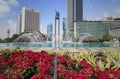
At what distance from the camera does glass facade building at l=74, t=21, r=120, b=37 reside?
134 meters

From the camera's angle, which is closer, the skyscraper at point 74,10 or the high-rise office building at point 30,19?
the high-rise office building at point 30,19

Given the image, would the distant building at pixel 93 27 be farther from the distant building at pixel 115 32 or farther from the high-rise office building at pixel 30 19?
the high-rise office building at pixel 30 19

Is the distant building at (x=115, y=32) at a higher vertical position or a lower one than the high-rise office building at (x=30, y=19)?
lower

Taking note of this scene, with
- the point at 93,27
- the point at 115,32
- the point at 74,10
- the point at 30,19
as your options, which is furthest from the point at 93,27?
the point at 30,19

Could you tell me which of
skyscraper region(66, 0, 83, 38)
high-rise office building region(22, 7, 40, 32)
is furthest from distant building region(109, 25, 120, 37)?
high-rise office building region(22, 7, 40, 32)

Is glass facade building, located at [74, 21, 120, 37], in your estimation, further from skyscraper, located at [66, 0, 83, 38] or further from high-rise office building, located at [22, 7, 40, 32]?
skyscraper, located at [66, 0, 83, 38]

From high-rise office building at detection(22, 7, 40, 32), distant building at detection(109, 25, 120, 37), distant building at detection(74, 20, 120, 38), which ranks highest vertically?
high-rise office building at detection(22, 7, 40, 32)

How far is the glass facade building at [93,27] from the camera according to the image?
134m

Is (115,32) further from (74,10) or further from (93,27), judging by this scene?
(74,10)

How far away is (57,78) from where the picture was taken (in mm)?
3916

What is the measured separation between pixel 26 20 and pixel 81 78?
→ 14151 centimetres

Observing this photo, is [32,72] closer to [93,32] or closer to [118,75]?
[118,75]

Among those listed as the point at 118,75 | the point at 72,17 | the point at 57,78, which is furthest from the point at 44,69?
the point at 72,17

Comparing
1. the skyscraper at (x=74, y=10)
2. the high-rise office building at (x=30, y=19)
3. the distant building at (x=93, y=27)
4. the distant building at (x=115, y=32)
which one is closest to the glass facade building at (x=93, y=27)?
the distant building at (x=93, y=27)
